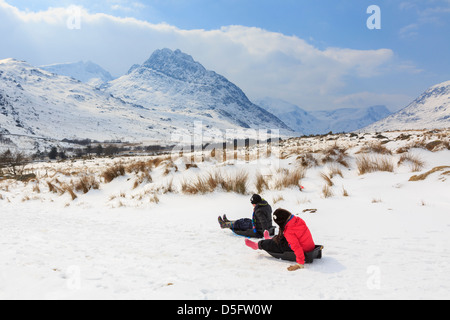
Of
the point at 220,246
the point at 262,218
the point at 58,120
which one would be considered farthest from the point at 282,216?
the point at 58,120

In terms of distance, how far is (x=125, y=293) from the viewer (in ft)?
8.55

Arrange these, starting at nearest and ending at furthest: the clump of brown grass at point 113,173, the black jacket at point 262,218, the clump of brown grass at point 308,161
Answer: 1. the black jacket at point 262,218
2. the clump of brown grass at point 308,161
3. the clump of brown grass at point 113,173

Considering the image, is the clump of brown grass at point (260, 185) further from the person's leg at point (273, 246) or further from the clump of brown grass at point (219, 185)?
the person's leg at point (273, 246)

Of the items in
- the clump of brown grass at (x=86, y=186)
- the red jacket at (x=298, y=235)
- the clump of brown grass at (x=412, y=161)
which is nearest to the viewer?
the red jacket at (x=298, y=235)

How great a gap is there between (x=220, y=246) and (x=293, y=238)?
4.44 ft

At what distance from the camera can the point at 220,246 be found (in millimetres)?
4328

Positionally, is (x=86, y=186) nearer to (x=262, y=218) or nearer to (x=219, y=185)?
(x=219, y=185)

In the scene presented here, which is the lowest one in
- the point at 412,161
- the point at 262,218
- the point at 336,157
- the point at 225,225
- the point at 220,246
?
the point at 220,246

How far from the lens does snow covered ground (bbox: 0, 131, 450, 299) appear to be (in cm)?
268

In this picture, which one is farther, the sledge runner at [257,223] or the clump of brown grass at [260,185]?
the clump of brown grass at [260,185]

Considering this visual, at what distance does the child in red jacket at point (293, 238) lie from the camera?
11.0ft

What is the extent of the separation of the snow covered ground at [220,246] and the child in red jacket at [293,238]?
0.17m

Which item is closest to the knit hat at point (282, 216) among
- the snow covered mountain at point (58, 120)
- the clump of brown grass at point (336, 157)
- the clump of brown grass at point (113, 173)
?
the clump of brown grass at point (336, 157)
